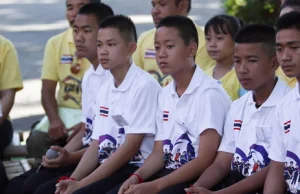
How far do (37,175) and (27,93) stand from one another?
15.9ft

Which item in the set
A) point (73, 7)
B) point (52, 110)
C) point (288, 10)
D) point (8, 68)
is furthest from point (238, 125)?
point (8, 68)

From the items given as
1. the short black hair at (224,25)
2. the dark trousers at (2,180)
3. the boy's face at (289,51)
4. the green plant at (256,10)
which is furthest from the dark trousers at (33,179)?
the green plant at (256,10)

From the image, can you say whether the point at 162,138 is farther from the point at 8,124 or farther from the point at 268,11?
the point at 268,11

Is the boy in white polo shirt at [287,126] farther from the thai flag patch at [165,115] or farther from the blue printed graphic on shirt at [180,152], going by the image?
the thai flag patch at [165,115]

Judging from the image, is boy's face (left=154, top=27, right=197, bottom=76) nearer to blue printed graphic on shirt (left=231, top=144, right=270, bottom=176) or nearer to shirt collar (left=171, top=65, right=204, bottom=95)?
shirt collar (left=171, top=65, right=204, bottom=95)

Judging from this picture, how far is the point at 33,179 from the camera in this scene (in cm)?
505

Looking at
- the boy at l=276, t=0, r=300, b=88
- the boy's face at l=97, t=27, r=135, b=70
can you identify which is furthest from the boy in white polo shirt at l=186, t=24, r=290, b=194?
the boy's face at l=97, t=27, r=135, b=70

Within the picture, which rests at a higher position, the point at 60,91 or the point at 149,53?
the point at 149,53

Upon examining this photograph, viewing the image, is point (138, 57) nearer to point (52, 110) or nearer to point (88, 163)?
point (52, 110)

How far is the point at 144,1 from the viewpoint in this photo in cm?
1884

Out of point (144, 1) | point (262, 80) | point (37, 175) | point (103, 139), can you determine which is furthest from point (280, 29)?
point (144, 1)

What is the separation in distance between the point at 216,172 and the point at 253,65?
24.0 inches

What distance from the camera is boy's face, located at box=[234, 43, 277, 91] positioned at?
170 inches

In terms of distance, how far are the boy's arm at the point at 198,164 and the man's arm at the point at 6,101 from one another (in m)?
2.02
